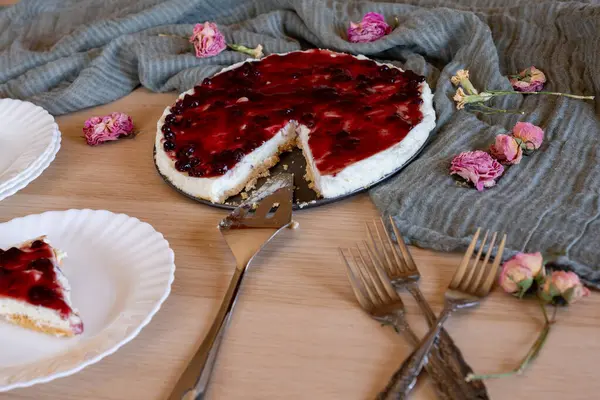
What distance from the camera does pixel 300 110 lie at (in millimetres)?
1405

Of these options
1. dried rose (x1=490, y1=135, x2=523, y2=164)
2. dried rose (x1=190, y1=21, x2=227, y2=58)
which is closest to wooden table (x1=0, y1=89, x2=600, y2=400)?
dried rose (x1=490, y1=135, x2=523, y2=164)

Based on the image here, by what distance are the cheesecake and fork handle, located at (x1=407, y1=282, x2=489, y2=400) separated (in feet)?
1.34

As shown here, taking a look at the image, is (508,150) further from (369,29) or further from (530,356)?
(369,29)

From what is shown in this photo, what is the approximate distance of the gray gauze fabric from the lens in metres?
1.08

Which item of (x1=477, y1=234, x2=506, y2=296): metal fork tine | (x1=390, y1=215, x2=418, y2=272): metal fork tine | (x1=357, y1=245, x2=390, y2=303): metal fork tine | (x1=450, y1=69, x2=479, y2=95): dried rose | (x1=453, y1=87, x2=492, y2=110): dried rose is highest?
(x1=450, y1=69, x2=479, y2=95): dried rose

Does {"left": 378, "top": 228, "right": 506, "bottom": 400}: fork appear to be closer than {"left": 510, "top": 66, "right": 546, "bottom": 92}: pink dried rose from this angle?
Yes

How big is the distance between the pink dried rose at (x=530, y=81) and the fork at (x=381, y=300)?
0.63 m

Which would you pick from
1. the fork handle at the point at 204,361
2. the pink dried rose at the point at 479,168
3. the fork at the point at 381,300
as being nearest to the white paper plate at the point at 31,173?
the fork handle at the point at 204,361

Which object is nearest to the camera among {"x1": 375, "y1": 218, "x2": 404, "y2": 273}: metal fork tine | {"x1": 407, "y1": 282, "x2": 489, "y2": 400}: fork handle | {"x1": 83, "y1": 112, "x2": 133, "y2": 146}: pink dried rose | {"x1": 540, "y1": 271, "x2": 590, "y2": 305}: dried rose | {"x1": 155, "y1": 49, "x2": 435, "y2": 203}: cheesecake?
{"x1": 407, "y1": 282, "x2": 489, "y2": 400}: fork handle

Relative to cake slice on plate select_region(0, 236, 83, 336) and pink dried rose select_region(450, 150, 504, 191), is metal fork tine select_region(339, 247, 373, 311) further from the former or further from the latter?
cake slice on plate select_region(0, 236, 83, 336)

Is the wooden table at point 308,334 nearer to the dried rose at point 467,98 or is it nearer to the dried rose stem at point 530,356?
the dried rose stem at point 530,356

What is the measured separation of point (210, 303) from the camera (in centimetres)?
103

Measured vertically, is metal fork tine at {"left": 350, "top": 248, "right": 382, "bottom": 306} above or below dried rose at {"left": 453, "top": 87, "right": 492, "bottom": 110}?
below

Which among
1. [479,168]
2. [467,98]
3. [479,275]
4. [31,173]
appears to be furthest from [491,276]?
[31,173]
